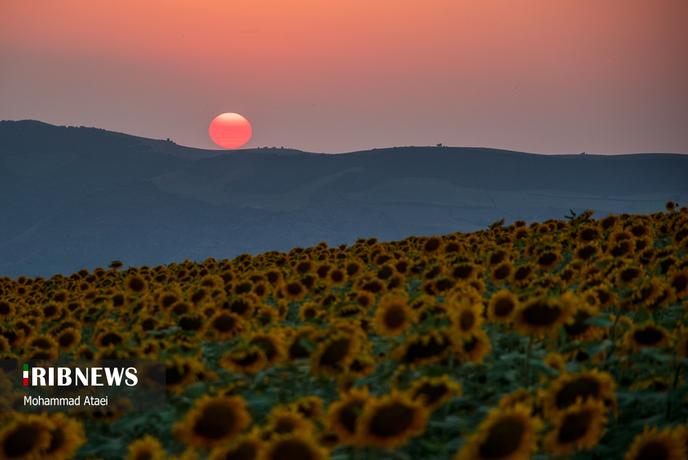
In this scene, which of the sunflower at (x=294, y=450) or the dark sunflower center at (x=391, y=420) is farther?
the dark sunflower center at (x=391, y=420)

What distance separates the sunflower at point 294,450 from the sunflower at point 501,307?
264 centimetres

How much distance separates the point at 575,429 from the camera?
4176 mm

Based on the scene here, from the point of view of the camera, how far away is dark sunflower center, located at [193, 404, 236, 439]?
4.71 metres

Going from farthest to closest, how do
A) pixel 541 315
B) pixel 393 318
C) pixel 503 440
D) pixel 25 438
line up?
pixel 393 318 < pixel 541 315 < pixel 25 438 < pixel 503 440

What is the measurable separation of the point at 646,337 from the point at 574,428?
2.07m

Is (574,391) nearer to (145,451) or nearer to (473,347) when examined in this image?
(473,347)

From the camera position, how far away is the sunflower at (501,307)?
247 inches

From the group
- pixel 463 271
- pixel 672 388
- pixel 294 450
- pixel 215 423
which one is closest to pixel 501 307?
pixel 672 388

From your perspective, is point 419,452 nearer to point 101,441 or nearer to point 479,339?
point 479,339

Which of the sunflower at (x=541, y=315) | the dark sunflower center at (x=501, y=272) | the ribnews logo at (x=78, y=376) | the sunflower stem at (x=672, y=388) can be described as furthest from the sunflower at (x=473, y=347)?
the dark sunflower center at (x=501, y=272)

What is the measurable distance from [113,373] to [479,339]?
325 centimetres

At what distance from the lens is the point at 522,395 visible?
4.69 metres

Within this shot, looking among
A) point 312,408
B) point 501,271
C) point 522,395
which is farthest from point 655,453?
point 501,271

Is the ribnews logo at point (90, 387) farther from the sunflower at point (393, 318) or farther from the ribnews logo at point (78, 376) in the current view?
the sunflower at point (393, 318)
